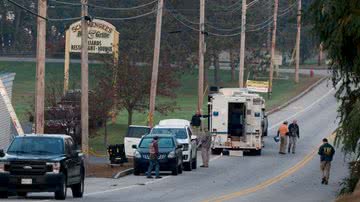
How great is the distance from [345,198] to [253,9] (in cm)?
8916

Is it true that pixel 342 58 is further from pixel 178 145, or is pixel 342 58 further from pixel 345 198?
pixel 178 145

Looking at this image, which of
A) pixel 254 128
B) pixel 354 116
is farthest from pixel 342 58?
pixel 254 128

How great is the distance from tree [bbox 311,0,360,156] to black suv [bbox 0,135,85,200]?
7.37 metres

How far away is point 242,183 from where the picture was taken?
41094 mm

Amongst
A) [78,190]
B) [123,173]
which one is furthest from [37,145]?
[123,173]

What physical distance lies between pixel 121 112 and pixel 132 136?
36808 millimetres

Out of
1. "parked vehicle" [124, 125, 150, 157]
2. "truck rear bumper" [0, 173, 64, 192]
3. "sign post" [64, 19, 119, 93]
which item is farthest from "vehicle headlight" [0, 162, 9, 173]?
"sign post" [64, 19, 119, 93]

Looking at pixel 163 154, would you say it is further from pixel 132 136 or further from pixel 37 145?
pixel 37 145

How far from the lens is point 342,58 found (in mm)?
28141

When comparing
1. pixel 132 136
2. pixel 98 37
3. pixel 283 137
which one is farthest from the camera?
pixel 98 37

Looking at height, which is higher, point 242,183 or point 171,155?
point 171,155

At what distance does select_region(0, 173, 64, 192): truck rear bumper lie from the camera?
2905 centimetres

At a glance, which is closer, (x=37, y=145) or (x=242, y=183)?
(x=37, y=145)

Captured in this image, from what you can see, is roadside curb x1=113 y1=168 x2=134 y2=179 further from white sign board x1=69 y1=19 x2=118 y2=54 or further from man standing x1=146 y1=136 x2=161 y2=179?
white sign board x1=69 y1=19 x2=118 y2=54
